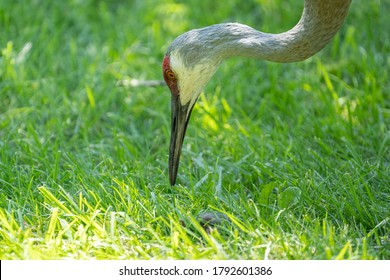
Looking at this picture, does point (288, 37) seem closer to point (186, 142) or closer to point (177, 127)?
point (177, 127)

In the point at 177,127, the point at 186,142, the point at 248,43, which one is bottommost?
the point at 186,142

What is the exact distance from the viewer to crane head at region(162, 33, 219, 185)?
4434 mm

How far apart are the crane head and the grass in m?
0.22

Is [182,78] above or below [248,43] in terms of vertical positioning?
below

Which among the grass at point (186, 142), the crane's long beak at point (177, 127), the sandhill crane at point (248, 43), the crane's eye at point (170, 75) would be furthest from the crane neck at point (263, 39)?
the grass at point (186, 142)

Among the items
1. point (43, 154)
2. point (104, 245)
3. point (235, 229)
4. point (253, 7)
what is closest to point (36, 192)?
point (43, 154)

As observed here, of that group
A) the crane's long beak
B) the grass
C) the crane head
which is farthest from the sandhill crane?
the grass

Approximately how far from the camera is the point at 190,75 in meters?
4.48

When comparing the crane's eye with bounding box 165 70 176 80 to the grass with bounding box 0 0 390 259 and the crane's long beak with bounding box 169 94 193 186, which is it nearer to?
the crane's long beak with bounding box 169 94 193 186

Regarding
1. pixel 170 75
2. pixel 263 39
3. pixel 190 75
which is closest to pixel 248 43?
pixel 263 39

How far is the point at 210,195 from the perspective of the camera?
422 centimetres

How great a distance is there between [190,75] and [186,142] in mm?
864

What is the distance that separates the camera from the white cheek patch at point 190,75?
4449 mm

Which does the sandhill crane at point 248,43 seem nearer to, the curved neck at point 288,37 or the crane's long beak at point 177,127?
the curved neck at point 288,37
